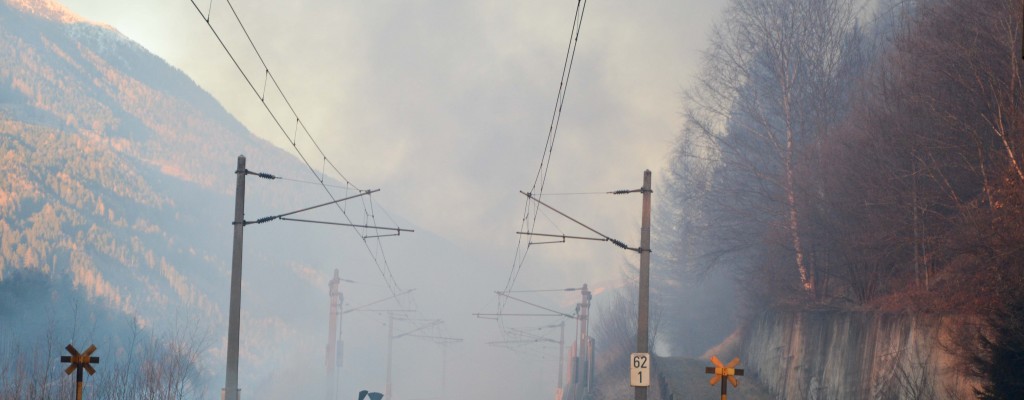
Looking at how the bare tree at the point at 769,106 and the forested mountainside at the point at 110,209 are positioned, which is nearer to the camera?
the bare tree at the point at 769,106

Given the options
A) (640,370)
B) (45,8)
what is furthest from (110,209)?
(640,370)

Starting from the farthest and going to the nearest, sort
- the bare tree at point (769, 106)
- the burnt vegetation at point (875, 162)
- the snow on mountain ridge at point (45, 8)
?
the snow on mountain ridge at point (45, 8) → the bare tree at point (769, 106) → the burnt vegetation at point (875, 162)

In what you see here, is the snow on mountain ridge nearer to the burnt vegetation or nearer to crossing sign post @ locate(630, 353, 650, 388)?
the burnt vegetation

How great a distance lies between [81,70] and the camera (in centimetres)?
17412

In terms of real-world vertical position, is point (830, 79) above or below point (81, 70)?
below

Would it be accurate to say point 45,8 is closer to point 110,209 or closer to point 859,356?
point 110,209

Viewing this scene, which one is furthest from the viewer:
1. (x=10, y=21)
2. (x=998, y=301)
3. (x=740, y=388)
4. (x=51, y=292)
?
(x=10, y=21)

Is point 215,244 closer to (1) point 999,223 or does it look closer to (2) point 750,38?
(2) point 750,38

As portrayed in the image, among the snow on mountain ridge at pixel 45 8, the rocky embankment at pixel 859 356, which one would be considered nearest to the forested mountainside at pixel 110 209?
the snow on mountain ridge at pixel 45 8

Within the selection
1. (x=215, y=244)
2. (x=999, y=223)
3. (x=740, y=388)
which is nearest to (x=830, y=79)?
(x=740, y=388)

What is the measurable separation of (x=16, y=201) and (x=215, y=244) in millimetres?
51580

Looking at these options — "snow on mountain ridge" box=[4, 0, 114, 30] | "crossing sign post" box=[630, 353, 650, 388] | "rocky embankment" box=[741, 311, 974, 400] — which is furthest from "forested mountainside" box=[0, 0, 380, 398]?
"rocky embankment" box=[741, 311, 974, 400]

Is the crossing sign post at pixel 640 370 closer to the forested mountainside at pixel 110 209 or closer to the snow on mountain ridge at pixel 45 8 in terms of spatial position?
the forested mountainside at pixel 110 209

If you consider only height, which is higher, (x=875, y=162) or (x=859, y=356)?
(x=875, y=162)
